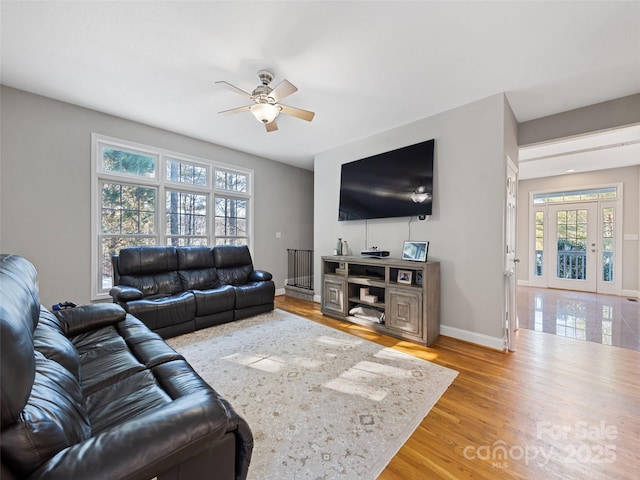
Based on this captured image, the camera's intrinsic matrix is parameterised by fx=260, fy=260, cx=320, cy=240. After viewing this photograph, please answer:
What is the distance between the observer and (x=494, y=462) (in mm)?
1381

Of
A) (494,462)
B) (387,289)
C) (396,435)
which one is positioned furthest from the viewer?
(387,289)

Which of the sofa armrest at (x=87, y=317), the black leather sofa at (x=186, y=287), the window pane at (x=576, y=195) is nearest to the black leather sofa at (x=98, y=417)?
the sofa armrest at (x=87, y=317)

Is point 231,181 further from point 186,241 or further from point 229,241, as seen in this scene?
point 186,241

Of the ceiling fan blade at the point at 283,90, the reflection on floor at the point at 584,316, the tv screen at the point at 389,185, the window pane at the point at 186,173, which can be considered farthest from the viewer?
the window pane at the point at 186,173

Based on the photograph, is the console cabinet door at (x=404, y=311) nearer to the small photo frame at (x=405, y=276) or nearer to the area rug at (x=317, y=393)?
the small photo frame at (x=405, y=276)

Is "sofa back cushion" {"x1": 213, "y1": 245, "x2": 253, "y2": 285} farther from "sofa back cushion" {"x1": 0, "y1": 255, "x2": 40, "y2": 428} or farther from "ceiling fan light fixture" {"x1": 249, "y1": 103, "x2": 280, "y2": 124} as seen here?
"sofa back cushion" {"x1": 0, "y1": 255, "x2": 40, "y2": 428}

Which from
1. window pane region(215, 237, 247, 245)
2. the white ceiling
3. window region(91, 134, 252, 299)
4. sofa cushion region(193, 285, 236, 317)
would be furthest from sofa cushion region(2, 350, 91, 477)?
window pane region(215, 237, 247, 245)

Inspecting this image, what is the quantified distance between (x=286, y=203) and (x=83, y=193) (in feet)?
10.9

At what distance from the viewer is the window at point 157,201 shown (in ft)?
11.5

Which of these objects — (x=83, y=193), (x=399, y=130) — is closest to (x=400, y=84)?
(x=399, y=130)

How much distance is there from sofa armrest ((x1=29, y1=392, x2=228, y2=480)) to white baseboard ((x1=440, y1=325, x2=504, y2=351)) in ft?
9.62

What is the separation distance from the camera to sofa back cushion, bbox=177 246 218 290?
3.69 m

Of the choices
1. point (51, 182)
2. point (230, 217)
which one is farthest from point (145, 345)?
point (230, 217)

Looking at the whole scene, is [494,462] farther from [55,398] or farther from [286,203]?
[286,203]
